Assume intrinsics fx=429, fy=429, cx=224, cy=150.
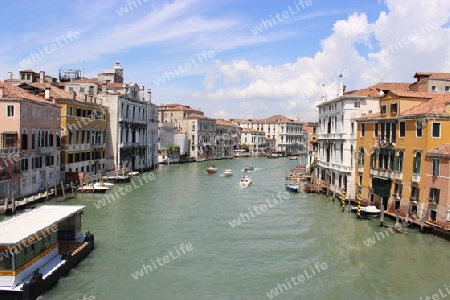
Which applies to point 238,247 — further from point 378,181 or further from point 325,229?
point 378,181

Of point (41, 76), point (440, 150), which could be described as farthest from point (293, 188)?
point (41, 76)

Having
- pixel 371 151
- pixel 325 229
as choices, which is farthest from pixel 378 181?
pixel 325 229

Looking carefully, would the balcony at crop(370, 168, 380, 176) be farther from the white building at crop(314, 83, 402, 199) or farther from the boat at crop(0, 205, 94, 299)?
the boat at crop(0, 205, 94, 299)

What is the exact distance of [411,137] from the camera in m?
18.9

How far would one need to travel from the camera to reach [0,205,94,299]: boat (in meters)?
10.7

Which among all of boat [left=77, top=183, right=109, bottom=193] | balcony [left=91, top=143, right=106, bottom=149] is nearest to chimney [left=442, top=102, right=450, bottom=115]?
boat [left=77, top=183, right=109, bottom=193]

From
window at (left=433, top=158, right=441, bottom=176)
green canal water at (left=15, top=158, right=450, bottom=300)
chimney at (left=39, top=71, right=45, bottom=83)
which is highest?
chimney at (left=39, top=71, right=45, bottom=83)

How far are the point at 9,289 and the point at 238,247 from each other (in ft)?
25.6

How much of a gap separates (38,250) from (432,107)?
1587 centimetres

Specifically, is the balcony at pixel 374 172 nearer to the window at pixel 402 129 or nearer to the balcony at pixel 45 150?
the window at pixel 402 129

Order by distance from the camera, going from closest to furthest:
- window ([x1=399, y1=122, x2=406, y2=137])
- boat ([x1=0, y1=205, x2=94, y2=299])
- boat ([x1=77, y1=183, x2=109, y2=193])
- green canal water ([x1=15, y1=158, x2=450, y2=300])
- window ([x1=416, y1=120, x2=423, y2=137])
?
boat ([x1=0, y1=205, x2=94, y2=299])
green canal water ([x1=15, y1=158, x2=450, y2=300])
window ([x1=416, y1=120, x2=423, y2=137])
window ([x1=399, y1=122, x2=406, y2=137])
boat ([x1=77, y1=183, x2=109, y2=193])

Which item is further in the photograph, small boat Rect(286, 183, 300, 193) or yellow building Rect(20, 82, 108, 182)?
small boat Rect(286, 183, 300, 193)

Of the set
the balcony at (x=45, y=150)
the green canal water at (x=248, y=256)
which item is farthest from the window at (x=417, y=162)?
the balcony at (x=45, y=150)

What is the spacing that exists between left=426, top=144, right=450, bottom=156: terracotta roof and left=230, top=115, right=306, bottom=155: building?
71945 mm
